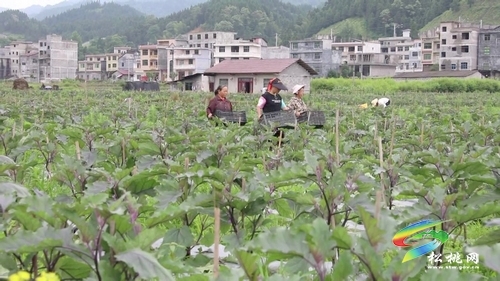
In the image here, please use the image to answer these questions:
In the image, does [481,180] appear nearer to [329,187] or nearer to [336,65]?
[329,187]

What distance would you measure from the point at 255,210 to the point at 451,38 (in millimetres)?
74405

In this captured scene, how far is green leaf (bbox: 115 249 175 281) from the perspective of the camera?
1.92m

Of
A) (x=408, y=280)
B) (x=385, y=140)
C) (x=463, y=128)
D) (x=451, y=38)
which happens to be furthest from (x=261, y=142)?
(x=451, y=38)

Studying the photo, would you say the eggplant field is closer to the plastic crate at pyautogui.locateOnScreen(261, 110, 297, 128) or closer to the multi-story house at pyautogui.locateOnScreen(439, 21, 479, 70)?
the plastic crate at pyautogui.locateOnScreen(261, 110, 297, 128)

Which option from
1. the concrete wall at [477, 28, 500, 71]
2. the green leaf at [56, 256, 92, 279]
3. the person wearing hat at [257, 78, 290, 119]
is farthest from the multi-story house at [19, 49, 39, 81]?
the green leaf at [56, 256, 92, 279]

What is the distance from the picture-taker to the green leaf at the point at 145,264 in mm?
1915

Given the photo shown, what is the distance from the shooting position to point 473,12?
112000 mm

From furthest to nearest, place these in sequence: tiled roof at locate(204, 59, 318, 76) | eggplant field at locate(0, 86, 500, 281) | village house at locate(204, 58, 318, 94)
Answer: village house at locate(204, 58, 318, 94) < tiled roof at locate(204, 59, 318, 76) < eggplant field at locate(0, 86, 500, 281)

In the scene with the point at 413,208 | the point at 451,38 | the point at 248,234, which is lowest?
the point at 248,234

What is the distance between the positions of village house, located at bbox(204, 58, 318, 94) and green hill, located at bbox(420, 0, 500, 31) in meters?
68.8

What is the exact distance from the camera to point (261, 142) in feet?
24.7

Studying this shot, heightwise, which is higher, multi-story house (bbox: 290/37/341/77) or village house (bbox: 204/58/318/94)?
multi-story house (bbox: 290/37/341/77)

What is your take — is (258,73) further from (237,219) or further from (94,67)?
(94,67)

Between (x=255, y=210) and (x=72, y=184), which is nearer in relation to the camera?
(x=255, y=210)
